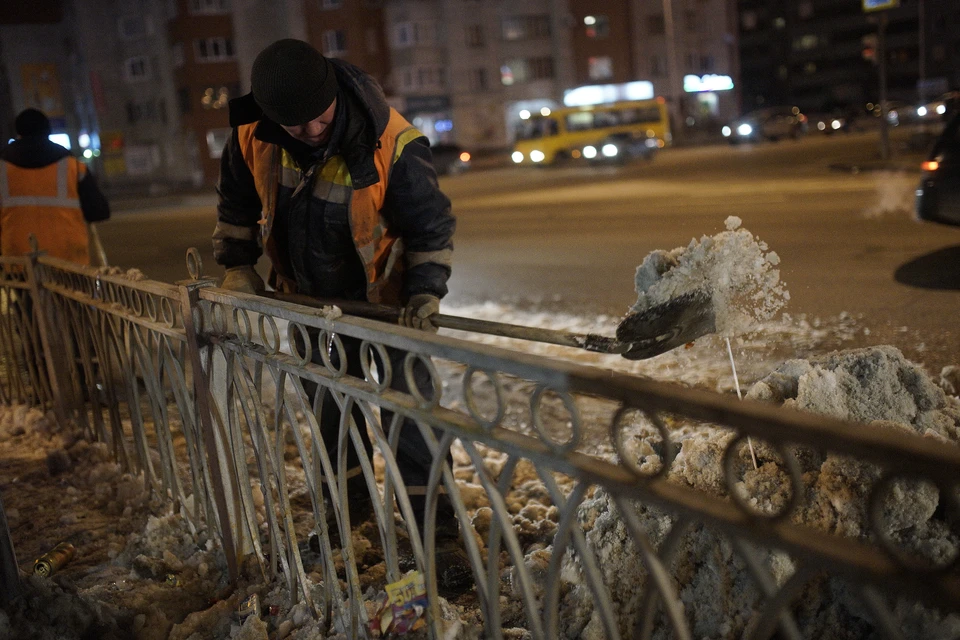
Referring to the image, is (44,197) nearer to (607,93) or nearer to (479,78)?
(479,78)

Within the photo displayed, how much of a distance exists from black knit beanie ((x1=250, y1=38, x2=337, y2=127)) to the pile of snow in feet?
5.30

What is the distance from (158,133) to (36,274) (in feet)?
162

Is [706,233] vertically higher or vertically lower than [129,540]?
higher

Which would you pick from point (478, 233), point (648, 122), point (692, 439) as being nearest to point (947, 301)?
point (692, 439)

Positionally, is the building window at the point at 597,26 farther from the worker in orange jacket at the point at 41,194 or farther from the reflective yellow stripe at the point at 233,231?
the reflective yellow stripe at the point at 233,231

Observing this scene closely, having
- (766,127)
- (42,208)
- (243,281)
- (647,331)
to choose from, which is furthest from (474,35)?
(647,331)

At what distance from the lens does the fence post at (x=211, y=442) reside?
2910mm

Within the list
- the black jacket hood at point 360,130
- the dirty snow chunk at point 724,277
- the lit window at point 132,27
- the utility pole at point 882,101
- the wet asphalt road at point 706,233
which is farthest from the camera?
the lit window at point 132,27

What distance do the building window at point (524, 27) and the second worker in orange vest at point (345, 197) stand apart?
5055cm

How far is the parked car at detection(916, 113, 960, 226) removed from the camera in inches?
305

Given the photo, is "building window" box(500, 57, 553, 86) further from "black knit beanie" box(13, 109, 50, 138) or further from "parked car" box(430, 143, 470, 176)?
"black knit beanie" box(13, 109, 50, 138)

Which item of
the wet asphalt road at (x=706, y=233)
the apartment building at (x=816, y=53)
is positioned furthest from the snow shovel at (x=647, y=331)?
the apartment building at (x=816, y=53)

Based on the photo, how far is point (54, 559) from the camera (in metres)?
3.24

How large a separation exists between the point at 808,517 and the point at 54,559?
2.73 m
